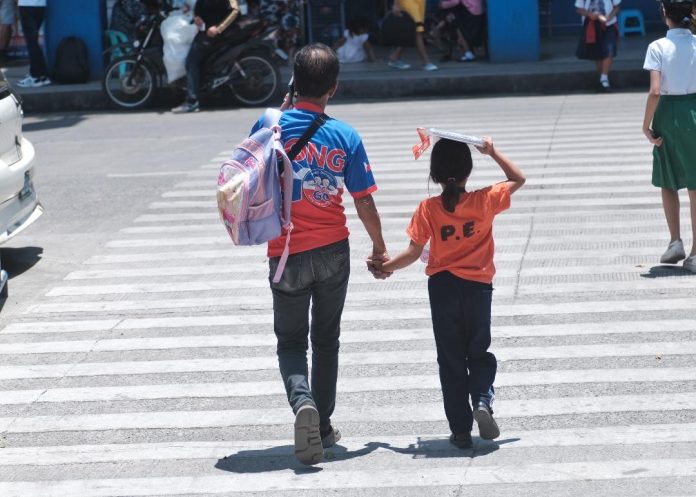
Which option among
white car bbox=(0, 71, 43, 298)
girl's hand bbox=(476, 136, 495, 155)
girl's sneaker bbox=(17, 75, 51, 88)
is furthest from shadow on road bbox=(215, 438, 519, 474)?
girl's sneaker bbox=(17, 75, 51, 88)

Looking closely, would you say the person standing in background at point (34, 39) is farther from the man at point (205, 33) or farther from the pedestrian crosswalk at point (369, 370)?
the pedestrian crosswalk at point (369, 370)

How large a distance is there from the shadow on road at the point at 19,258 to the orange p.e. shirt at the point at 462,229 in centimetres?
483

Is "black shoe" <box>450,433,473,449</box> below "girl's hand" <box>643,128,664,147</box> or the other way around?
below

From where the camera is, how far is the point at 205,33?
1708 cm

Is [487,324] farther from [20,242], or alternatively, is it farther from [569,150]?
Result: [569,150]

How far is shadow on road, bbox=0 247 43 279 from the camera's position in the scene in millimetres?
9320

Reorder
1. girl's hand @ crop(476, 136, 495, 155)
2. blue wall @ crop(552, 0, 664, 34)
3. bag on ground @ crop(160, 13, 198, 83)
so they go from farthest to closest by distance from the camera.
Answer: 1. blue wall @ crop(552, 0, 664, 34)
2. bag on ground @ crop(160, 13, 198, 83)
3. girl's hand @ crop(476, 136, 495, 155)

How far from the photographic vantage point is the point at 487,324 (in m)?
5.27

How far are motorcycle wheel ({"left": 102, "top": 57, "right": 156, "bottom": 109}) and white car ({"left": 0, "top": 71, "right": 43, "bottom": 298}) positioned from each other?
28.4 feet

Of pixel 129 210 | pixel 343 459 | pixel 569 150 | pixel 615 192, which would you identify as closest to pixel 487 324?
pixel 343 459

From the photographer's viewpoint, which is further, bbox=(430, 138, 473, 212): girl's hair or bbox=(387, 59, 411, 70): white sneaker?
bbox=(387, 59, 411, 70): white sneaker

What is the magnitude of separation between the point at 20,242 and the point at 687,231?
5373 millimetres

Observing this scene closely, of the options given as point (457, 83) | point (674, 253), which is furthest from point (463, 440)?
point (457, 83)

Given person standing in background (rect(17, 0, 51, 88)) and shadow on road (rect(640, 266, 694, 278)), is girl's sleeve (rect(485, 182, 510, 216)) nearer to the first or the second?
shadow on road (rect(640, 266, 694, 278))
